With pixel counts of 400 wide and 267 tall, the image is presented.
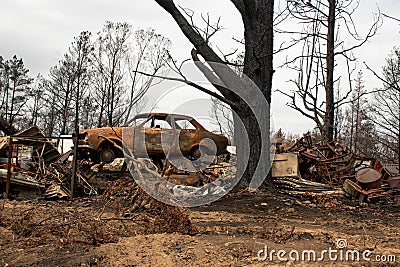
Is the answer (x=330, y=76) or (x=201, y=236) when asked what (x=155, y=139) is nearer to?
(x=201, y=236)

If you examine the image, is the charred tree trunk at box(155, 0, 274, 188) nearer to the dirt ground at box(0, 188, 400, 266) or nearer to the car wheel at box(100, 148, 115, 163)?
the dirt ground at box(0, 188, 400, 266)

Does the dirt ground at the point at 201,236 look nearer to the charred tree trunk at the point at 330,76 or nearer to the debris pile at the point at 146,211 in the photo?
the debris pile at the point at 146,211

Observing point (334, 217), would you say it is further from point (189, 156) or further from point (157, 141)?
point (157, 141)

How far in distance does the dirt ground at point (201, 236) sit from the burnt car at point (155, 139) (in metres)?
3.88

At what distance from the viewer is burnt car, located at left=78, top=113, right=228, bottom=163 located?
1166 cm

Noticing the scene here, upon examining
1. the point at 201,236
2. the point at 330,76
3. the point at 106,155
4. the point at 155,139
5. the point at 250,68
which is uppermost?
the point at 330,76

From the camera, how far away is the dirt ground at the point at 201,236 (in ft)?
14.2

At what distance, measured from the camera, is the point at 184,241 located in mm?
5023

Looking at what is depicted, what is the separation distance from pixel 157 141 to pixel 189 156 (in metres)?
1.06

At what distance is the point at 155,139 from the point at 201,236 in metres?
6.77

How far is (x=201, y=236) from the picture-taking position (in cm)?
541

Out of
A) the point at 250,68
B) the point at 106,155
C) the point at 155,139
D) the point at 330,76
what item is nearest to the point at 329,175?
the point at 250,68

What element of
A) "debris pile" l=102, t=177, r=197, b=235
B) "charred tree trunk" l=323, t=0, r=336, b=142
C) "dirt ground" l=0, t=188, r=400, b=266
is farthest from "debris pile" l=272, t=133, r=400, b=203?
"debris pile" l=102, t=177, r=197, b=235

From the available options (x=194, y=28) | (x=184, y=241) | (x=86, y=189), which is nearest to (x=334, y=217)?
(x=184, y=241)
